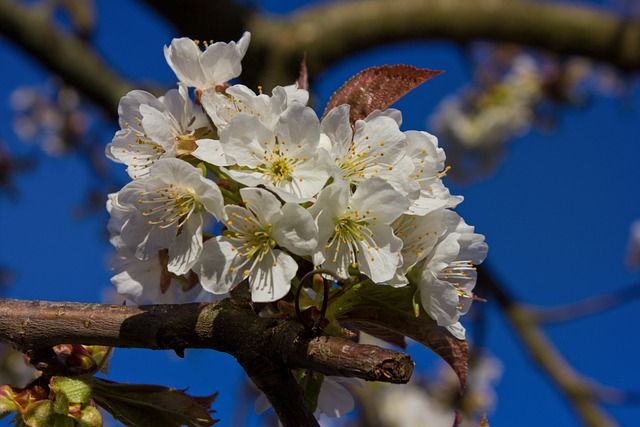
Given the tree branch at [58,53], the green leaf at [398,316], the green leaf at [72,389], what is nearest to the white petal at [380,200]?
the green leaf at [398,316]

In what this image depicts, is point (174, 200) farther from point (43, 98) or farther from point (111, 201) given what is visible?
point (43, 98)

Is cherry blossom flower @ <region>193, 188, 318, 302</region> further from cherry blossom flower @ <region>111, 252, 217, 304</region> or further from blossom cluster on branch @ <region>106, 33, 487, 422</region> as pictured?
cherry blossom flower @ <region>111, 252, 217, 304</region>

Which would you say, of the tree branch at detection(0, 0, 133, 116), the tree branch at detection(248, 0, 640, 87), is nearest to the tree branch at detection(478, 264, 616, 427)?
the tree branch at detection(248, 0, 640, 87)

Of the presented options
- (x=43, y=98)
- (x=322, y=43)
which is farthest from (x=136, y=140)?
(x=43, y=98)

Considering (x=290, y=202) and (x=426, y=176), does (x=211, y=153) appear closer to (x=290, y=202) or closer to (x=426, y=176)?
(x=290, y=202)

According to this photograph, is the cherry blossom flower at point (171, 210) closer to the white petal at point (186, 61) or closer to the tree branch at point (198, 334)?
the tree branch at point (198, 334)
